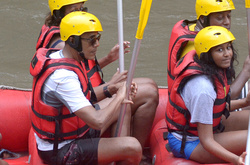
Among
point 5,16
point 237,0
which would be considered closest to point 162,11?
point 237,0

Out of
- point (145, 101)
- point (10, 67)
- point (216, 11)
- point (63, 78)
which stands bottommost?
point (10, 67)

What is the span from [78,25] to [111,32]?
3.83m

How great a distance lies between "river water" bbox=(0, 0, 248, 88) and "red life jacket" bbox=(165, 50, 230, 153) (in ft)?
9.11

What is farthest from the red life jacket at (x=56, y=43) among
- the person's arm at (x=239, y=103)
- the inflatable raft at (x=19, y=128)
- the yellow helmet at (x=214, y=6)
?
the person's arm at (x=239, y=103)

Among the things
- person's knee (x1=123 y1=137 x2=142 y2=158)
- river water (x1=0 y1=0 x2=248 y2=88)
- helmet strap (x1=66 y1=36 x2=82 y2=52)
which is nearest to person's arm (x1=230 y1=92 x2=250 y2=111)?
person's knee (x1=123 y1=137 x2=142 y2=158)

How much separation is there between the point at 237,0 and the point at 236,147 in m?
4.91

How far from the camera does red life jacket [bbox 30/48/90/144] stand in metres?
2.71

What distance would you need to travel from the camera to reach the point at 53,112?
273 centimetres

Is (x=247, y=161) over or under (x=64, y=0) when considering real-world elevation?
under

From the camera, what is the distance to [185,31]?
10.6ft

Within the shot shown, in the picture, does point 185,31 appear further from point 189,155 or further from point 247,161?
point 247,161

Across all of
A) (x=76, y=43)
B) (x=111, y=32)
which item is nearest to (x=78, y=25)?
(x=76, y=43)

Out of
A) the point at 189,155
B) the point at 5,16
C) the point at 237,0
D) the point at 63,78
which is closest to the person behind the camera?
the point at 63,78

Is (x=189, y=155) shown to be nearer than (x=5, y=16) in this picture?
Yes
